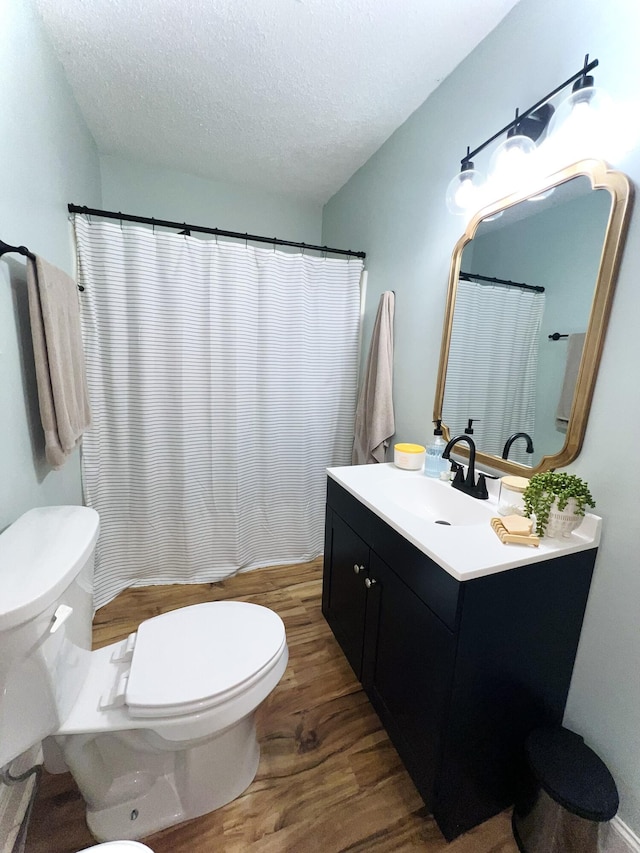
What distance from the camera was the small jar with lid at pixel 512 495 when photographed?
1.07 m

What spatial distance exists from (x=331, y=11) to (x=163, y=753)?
2.29 metres

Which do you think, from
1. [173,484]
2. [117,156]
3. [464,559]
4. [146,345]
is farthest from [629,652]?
[117,156]

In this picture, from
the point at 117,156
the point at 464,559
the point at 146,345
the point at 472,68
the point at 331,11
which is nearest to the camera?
the point at 464,559

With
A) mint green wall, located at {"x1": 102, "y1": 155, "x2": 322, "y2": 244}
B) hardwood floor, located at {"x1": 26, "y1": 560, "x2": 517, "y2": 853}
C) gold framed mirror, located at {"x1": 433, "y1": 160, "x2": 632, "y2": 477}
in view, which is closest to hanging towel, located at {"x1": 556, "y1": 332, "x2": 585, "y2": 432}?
gold framed mirror, located at {"x1": 433, "y1": 160, "x2": 632, "y2": 477}

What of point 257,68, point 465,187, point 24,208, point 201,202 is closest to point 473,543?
point 465,187

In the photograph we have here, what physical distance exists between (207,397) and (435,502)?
126 centimetres

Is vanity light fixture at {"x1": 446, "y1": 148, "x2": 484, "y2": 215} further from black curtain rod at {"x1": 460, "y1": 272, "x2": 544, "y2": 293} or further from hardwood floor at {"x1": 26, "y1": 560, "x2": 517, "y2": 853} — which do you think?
hardwood floor at {"x1": 26, "y1": 560, "x2": 517, "y2": 853}

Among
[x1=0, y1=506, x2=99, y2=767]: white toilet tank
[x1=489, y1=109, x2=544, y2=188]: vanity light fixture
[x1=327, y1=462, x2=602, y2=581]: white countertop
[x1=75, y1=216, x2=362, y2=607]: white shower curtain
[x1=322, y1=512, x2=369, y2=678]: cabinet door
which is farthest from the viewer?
[x1=75, y1=216, x2=362, y2=607]: white shower curtain

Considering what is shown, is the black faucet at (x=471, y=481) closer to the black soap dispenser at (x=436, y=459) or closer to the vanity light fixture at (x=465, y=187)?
the black soap dispenser at (x=436, y=459)

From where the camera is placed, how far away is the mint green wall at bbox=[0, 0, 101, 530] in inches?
37.6

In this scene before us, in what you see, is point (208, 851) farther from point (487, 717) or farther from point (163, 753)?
point (487, 717)

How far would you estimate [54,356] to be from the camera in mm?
1068

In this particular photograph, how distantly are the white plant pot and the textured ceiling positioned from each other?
1.56 meters

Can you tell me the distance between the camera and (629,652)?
0.87m
